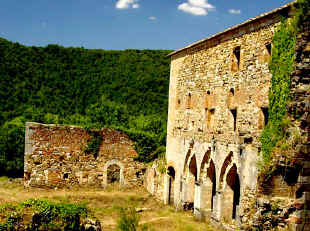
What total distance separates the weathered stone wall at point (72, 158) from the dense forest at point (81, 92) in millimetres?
949

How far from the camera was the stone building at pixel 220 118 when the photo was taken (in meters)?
12.5

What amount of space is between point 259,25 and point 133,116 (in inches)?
546

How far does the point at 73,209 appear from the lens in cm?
1148

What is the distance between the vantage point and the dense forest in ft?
75.3

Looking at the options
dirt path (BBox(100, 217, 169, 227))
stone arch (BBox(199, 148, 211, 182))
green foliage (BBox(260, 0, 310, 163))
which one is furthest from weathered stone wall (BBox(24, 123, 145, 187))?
green foliage (BBox(260, 0, 310, 163))

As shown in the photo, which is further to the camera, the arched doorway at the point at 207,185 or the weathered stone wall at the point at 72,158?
the weathered stone wall at the point at 72,158

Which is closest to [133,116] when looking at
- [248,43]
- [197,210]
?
[197,210]

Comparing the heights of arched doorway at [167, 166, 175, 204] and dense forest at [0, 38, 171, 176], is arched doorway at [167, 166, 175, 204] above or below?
below

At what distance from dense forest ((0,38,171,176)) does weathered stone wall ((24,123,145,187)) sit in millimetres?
949

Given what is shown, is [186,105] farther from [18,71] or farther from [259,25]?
[18,71]

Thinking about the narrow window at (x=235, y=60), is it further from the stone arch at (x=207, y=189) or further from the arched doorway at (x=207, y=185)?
the stone arch at (x=207, y=189)

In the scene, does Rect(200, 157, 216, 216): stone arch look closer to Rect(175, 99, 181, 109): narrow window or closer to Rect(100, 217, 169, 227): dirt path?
Rect(100, 217, 169, 227): dirt path

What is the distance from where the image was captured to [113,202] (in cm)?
1912

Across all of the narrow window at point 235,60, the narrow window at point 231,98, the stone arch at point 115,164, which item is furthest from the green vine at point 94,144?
the narrow window at point 235,60
